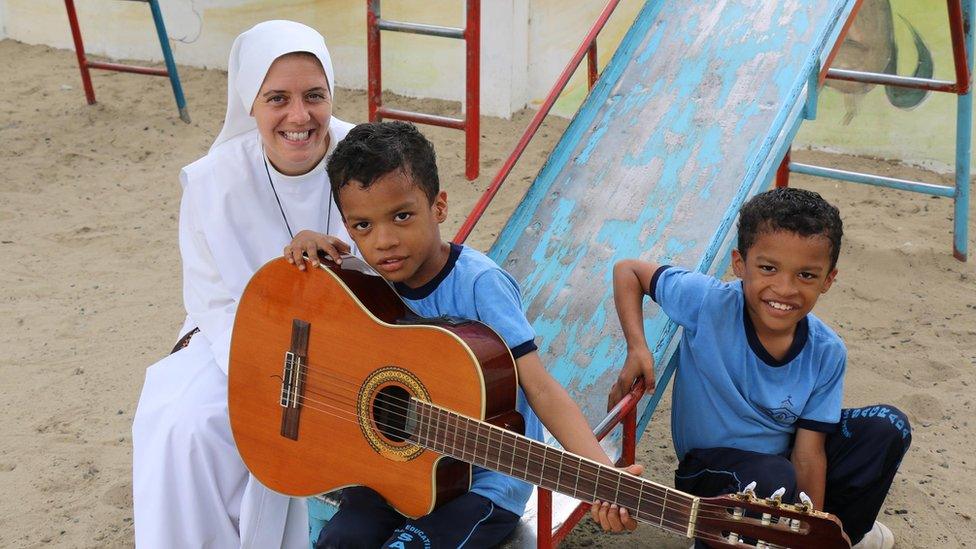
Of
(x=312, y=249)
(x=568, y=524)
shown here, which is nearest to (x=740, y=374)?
(x=568, y=524)

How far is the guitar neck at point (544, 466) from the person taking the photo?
206 cm

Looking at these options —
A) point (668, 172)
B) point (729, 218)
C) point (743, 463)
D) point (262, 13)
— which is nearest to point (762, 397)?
point (743, 463)

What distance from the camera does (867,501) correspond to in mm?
2723

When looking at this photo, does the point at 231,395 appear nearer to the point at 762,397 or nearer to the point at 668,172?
the point at 762,397

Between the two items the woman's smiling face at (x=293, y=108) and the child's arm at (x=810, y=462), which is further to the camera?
the woman's smiling face at (x=293, y=108)

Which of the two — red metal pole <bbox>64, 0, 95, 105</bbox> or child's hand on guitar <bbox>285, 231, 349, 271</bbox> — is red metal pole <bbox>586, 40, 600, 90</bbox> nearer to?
child's hand on guitar <bbox>285, 231, 349, 271</bbox>

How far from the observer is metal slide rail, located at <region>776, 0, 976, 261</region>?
4359 millimetres

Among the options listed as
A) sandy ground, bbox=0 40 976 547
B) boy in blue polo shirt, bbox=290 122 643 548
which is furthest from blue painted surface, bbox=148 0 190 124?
boy in blue polo shirt, bbox=290 122 643 548

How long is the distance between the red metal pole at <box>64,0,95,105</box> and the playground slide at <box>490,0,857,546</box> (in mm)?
4383

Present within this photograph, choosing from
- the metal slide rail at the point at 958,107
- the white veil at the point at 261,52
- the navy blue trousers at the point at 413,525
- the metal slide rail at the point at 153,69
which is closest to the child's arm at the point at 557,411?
the navy blue trousers at the point at 413,525

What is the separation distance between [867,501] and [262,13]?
592 cm

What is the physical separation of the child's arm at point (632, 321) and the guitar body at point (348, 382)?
495mm

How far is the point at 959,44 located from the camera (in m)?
4.36

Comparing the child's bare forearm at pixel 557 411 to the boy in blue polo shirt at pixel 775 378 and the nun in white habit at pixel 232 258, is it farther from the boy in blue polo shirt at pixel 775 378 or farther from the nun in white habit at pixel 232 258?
the nun in white habit at pixel 232 258
